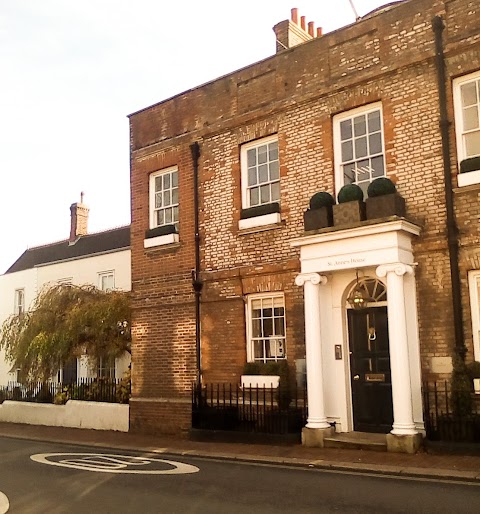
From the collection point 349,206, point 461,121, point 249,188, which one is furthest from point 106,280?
point 461,121

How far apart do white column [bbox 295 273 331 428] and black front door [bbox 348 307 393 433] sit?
2.38 ft

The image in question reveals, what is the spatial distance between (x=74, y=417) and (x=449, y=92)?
12.2m

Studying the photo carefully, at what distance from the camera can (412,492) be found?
298 inches

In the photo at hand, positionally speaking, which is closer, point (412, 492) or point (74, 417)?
point (412, 492)

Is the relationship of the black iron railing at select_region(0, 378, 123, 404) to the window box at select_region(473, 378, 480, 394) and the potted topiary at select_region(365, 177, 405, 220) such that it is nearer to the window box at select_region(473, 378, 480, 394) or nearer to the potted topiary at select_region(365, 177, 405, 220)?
the potted topiary at select_region(365, 177, 405, 220)

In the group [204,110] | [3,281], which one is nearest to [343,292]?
[204,110]

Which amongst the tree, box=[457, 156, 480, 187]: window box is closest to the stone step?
box=[457, 156, 480, 187]: window box

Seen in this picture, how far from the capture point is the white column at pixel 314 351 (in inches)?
441

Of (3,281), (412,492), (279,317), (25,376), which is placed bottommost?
(412,492)

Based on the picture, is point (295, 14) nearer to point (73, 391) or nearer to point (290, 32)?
point (290, 32)

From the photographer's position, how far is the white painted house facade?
2317 centimetres

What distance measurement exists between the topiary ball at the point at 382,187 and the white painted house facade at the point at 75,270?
11540 millimetres

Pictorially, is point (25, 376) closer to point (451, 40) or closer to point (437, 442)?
point (437, 442)

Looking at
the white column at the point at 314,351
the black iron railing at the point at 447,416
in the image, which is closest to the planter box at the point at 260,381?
the white column at the point at 314,351
